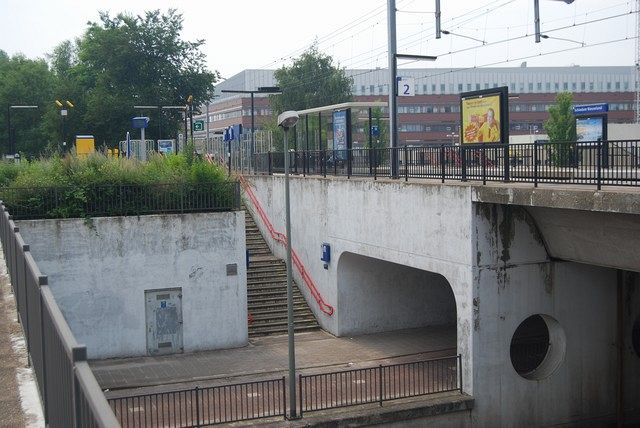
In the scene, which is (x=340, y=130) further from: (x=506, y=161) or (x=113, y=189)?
(x=506, y=161)

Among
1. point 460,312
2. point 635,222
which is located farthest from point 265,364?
point 635,222

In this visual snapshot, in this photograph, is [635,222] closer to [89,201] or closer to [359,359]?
[359,359]

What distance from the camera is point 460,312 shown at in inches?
707

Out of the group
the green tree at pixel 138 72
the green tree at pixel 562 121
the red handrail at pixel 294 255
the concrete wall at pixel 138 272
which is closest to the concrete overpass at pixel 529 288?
the red handrail at pixel 294 255

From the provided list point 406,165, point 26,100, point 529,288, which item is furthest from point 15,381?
point 26,100

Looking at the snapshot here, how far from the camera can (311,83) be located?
2830 inches

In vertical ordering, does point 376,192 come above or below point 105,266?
above

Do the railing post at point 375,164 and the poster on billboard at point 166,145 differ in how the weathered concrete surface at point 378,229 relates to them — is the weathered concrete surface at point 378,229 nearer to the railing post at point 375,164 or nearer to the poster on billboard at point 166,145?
the railing post at point 375,164

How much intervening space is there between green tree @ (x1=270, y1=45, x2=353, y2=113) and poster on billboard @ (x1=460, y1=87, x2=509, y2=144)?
5008cm

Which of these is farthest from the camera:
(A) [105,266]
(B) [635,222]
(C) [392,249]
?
(A) [105,266]

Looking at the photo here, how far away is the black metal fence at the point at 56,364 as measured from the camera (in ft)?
11.3

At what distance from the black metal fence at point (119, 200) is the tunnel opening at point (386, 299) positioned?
13.7 feet

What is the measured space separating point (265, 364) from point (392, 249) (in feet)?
14.8

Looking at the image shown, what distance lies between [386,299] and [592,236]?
9369 mm
